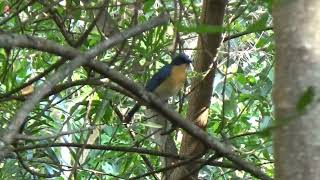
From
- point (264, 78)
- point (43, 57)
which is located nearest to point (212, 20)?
point (264, 78)

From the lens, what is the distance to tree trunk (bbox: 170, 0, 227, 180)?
2729 millimetres

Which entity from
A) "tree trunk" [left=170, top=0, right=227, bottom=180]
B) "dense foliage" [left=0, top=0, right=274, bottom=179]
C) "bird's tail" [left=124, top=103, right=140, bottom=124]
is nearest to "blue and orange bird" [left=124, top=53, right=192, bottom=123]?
"dense foliage" [left=0, top=0, right=274, bottom=179]

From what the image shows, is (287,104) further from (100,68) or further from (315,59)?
(100,68)

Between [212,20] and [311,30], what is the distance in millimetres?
2015

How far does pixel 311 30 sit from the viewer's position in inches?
28.2

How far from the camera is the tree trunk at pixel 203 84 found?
273 centimetres

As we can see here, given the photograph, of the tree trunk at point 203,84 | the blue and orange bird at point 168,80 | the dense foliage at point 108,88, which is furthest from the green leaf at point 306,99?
the blue and orange bird at point 168,80

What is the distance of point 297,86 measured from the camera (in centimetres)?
71

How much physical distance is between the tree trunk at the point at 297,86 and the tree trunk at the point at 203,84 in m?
1.94

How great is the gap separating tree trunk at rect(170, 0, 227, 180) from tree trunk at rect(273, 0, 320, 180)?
6.37ft

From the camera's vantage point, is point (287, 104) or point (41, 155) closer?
point (287, 104)

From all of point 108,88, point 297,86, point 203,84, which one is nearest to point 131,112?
point 203,84

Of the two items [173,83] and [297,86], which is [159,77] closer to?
[173,83]

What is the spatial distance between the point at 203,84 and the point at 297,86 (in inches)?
85.7
